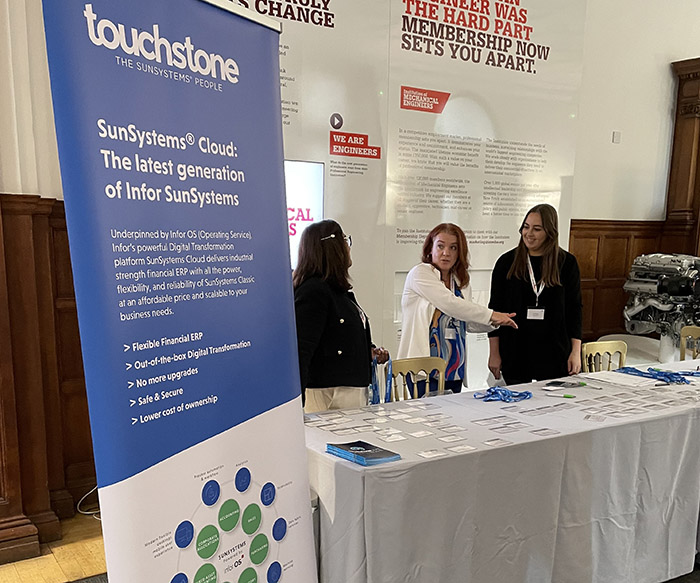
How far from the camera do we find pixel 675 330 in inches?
223

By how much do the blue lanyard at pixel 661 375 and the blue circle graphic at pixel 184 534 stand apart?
2491 millimetres

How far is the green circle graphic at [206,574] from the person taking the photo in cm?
137

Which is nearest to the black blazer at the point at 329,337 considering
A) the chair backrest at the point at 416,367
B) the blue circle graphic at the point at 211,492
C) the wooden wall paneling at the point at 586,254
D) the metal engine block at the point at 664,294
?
the chair backrest at the point at 416,367

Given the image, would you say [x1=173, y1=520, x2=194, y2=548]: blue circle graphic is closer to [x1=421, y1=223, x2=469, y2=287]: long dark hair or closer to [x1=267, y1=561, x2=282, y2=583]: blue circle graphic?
[x1=267, y1=561, x2=282, y2=583]: blue circle graphic

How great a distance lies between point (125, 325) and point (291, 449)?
0.61 metres

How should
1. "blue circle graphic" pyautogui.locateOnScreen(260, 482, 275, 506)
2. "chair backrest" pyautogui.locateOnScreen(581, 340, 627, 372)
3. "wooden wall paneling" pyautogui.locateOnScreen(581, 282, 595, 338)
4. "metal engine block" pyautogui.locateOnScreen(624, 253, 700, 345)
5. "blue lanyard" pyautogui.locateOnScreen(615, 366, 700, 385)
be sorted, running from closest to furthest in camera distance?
"blue circle graphic" pyautogui.locateOnScreen(260, 482, 275, 506) < "blue lanyard" pyautogui.locateOnScreen(615, 366, 700, 385) < "chair backrest" pyautogui.locateOnScreen(581, 340, 627, 372) < "metal engine block" pyautogui.locateOnScreen(624, 253, 700, 345) < "wooden wall paneling" pyautogui.locateOnScreen(581, 282, 595, 338)

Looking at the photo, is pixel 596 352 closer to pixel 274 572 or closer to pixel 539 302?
pixel 539 302

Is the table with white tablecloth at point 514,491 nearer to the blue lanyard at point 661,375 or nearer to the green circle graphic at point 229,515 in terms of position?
the blue lanyard at point 661,375

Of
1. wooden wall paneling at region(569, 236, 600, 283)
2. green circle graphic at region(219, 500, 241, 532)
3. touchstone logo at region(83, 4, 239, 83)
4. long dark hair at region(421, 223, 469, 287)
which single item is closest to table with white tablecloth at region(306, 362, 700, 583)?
green circle graphic at region(219, 500, 241, 532)

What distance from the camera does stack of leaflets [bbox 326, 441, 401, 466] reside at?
182cm

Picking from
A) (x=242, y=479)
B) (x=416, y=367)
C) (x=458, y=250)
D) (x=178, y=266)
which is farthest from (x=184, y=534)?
(x=458, y=250)

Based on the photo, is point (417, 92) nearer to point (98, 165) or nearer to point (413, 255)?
point (413, 255)

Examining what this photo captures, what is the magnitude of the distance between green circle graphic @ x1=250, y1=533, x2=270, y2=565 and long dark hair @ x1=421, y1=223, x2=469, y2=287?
2057mm

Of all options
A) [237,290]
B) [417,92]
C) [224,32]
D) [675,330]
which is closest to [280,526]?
[237,290]
